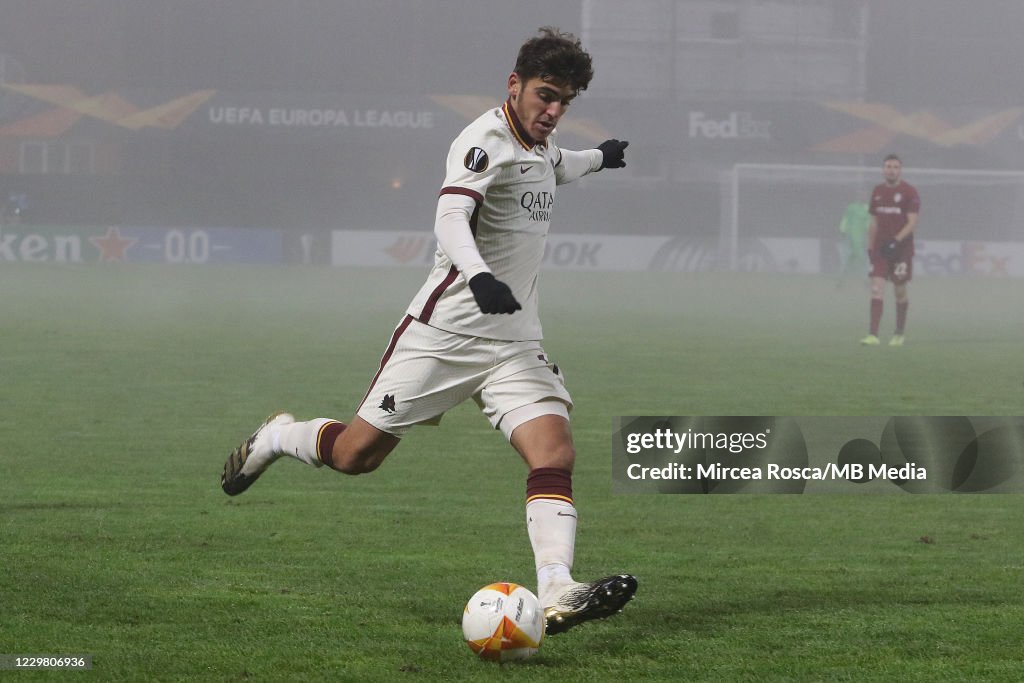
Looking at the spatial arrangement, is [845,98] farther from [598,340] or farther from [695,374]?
[695,374]

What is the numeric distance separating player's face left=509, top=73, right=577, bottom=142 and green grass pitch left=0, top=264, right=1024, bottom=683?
143cm

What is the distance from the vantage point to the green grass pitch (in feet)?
13.4

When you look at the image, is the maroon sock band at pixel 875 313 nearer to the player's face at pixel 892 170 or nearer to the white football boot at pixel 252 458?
the player's face at pixel 892 170

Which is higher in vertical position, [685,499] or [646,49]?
[646,49]

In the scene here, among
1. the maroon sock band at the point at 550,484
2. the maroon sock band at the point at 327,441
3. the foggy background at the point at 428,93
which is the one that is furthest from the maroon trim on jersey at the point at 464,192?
the foggy background at the point at 428,93

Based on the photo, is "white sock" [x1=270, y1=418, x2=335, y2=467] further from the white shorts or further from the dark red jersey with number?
the dark red jersey with number

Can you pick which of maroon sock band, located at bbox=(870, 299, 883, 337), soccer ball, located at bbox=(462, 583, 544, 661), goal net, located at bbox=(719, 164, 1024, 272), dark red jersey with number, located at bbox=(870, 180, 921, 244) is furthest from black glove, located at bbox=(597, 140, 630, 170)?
goal net, located at bbox=(719, 164, 1024, 272)

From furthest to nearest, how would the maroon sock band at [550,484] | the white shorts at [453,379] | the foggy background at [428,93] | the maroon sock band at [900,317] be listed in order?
the foggy background at [428,93] → the maroon sock band at [900,317] → the white shorts at [453,379] → the maroon sock band at [550,484]

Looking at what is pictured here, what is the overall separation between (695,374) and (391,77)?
1330 inches

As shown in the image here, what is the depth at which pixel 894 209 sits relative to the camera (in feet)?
55.7

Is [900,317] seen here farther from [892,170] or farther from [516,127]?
[516,127]

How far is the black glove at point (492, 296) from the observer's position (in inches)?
166

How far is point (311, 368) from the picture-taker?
43.9 feet

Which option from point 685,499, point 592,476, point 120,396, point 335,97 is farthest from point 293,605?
point 335,97
